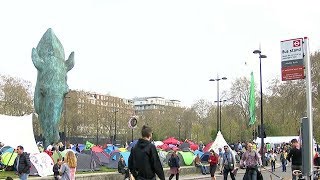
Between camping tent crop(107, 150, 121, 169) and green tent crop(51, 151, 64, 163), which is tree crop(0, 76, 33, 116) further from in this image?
green tent crop(51, 151, 64, 163)

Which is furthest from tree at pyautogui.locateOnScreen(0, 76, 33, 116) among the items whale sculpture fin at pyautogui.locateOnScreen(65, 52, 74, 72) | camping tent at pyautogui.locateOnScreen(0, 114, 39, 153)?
camping tent at pyautogui.locateOnScreen(0, 114, 39, 153)

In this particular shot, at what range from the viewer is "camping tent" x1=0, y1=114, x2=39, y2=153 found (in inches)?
1059

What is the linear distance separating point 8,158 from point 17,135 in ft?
6.77

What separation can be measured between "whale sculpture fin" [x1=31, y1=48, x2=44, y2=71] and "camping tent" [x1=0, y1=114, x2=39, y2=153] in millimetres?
15695

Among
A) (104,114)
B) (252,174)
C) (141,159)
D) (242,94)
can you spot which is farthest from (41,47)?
(104,114)

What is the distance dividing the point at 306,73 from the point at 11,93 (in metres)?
79.4

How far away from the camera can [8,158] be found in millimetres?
25609

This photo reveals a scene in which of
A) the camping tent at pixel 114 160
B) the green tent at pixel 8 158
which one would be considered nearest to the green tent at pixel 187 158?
the camping tent at pixel 114 160

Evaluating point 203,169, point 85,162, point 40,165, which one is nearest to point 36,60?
point 85,162

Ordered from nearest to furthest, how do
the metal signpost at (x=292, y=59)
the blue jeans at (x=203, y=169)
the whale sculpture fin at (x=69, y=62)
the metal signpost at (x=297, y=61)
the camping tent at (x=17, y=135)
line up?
the metal signpost at (x=297, y=61) → the metal signpost at (x=292, y=59) → the camping tent at (x=17, y=135) → the blue jeans at (x=203, y=169) → the whale sculpture fin at (x=69, y=62)

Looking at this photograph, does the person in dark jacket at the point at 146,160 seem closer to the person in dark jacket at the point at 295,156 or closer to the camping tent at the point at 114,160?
the person in dark jacket at the point at 295,156

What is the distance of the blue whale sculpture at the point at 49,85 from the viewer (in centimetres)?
4341

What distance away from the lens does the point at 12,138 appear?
2730 centimetres

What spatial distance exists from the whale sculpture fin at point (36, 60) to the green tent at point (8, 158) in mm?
18235
